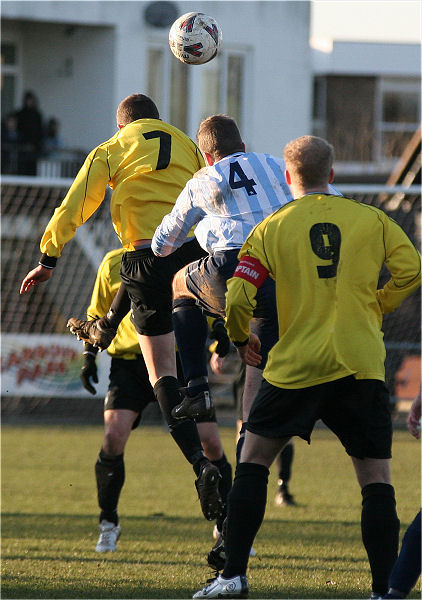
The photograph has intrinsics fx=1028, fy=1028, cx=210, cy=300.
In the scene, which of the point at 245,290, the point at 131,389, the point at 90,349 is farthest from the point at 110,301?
the point at 245,290

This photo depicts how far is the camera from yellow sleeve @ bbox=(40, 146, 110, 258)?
5711 millimetres

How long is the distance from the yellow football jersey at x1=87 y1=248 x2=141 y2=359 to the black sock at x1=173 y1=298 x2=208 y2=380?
48.5 inches

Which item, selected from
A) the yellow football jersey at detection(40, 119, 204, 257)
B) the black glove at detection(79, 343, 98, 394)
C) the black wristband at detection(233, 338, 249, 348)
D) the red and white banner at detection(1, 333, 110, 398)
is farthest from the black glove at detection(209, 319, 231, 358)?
the red and white banner at detection(1, 333, 110, 398)

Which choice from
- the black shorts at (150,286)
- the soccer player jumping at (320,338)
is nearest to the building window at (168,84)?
the black shorts at (150,286)

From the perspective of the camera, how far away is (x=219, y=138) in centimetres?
572

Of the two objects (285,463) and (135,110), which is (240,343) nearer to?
(135,110)

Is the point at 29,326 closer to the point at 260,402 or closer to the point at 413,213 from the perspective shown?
the point at 413,213

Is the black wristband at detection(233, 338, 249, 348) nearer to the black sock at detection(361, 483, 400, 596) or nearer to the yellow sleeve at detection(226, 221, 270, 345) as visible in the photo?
the yellow sleeve at detection(226, 221, 270, 345)

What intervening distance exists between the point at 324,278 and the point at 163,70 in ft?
55.7

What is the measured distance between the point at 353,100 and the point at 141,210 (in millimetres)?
26988

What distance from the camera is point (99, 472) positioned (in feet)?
24.5

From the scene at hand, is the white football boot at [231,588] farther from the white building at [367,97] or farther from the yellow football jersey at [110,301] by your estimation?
the white building at [367,97]

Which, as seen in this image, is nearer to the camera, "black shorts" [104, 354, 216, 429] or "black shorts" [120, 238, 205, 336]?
"black shorts" [120, 238, 205, 336]

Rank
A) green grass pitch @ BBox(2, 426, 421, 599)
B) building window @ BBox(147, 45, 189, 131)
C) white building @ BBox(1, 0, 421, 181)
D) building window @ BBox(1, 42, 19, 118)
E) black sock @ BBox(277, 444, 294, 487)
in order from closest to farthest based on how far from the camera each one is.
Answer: green grass pitch @ BBox(2, 426, 421, 599) → black sock @ BBox(277, 444, 294, 487) → white building @ BBox(1, 0, 421, 181) → building window @ BBox(147, 45, 189, 131) → building window @ BBox(1, 42, 19, 118)
